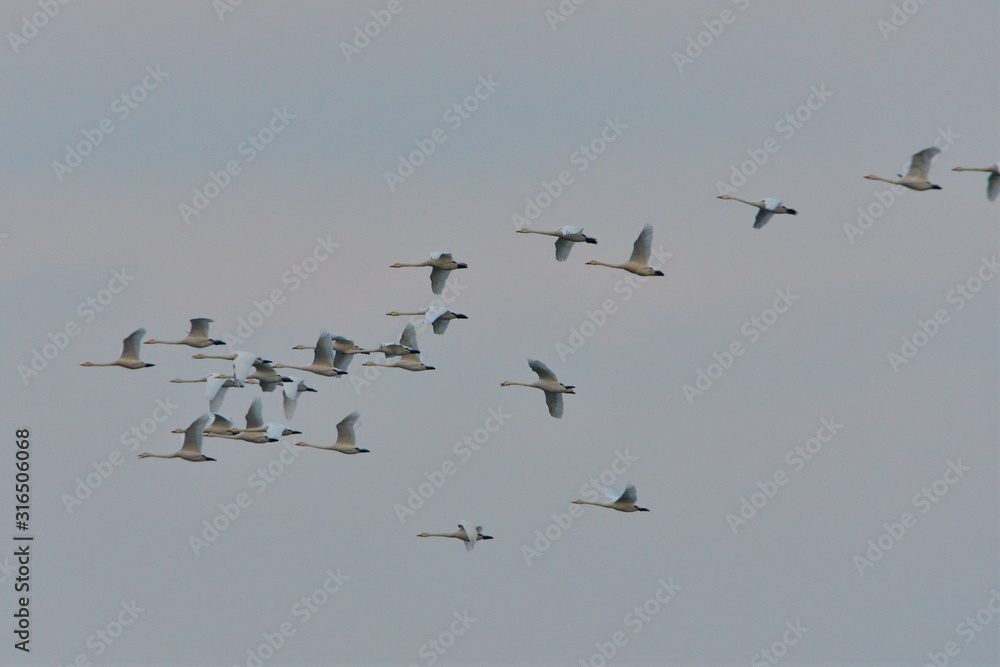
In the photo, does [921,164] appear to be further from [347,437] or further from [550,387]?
[347,437]

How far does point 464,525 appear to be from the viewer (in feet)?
206

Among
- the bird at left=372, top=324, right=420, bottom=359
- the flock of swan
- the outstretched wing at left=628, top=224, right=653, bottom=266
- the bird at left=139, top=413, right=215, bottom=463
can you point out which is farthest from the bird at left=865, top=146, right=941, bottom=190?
the bird at left=139, top=413, right=215, bottom=463

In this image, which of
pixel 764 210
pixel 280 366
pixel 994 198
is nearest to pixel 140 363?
pixel 280 366

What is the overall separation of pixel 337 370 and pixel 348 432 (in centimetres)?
238

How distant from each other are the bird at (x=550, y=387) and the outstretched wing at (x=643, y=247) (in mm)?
3978

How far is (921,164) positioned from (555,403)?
1244cm

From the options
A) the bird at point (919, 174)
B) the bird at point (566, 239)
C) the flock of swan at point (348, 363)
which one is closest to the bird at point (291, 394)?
the flock of swan at point (348, 363)

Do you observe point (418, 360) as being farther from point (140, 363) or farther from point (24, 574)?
point (24, 574)

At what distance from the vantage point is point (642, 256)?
62281mm

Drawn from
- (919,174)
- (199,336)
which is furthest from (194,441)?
(919,174)

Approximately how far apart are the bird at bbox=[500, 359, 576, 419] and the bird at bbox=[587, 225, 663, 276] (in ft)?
12.3

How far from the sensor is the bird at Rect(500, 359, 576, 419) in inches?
2448

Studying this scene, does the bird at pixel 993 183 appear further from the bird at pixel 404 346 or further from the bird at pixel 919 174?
the bird at pixel 404 346

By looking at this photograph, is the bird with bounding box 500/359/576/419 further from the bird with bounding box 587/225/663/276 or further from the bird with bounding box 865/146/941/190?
the bird with bounding box 865/146/941/190
